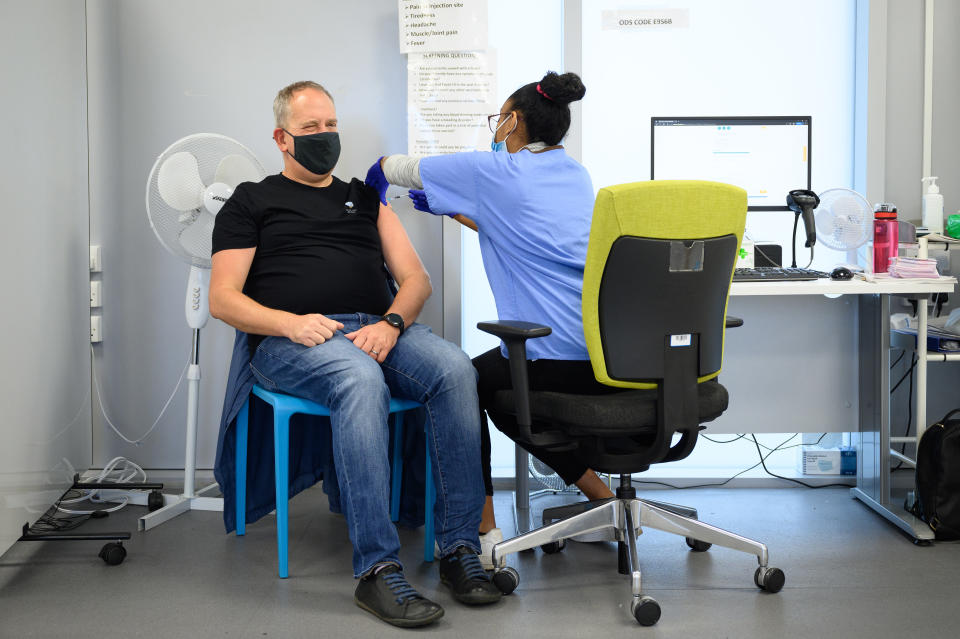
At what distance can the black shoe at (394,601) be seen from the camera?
184 cm

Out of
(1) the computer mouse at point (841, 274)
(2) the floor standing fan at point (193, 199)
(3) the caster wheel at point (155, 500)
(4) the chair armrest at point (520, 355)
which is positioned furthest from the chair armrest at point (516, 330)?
(3) the caster wheel at point (155, 500)

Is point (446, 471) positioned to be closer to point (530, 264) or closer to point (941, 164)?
point (530, 264)

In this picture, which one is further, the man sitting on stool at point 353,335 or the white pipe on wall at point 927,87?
the white pipe on wall at point 927,87

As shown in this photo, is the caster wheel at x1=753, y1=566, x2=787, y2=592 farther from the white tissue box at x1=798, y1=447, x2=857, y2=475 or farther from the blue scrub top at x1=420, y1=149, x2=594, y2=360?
the white tissue box at x1=798, y1=447, x2=857, y2=475

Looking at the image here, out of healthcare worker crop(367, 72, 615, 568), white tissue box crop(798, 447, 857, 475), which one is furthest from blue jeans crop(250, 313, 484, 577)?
white tissue box crop(798, 447, 857, 475)

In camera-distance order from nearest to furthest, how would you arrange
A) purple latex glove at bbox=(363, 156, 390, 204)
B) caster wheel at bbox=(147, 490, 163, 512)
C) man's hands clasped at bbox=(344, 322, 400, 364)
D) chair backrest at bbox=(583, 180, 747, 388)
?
chair backrest at bbox=(583, 180, 747, 388), man's hands clasped at bbox=(344, 322, 400, 364), purple latex glove at bbox=(363, 156, 390, 204), caster wheel at bbox=(147, 490, 163, 512)

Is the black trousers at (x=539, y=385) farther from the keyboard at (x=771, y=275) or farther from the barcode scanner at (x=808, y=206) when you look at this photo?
the barcode scanner at (x=808, y=206)

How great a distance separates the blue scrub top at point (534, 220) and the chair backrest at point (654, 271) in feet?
0.70

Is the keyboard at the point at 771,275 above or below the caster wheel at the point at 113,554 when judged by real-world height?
above

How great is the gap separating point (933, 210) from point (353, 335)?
6.49ft

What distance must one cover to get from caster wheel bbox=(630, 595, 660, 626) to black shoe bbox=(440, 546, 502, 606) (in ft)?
1.05

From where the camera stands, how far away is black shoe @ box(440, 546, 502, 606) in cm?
195

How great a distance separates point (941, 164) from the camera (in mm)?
2979

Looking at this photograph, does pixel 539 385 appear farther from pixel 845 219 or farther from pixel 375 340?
pixel 845 219
